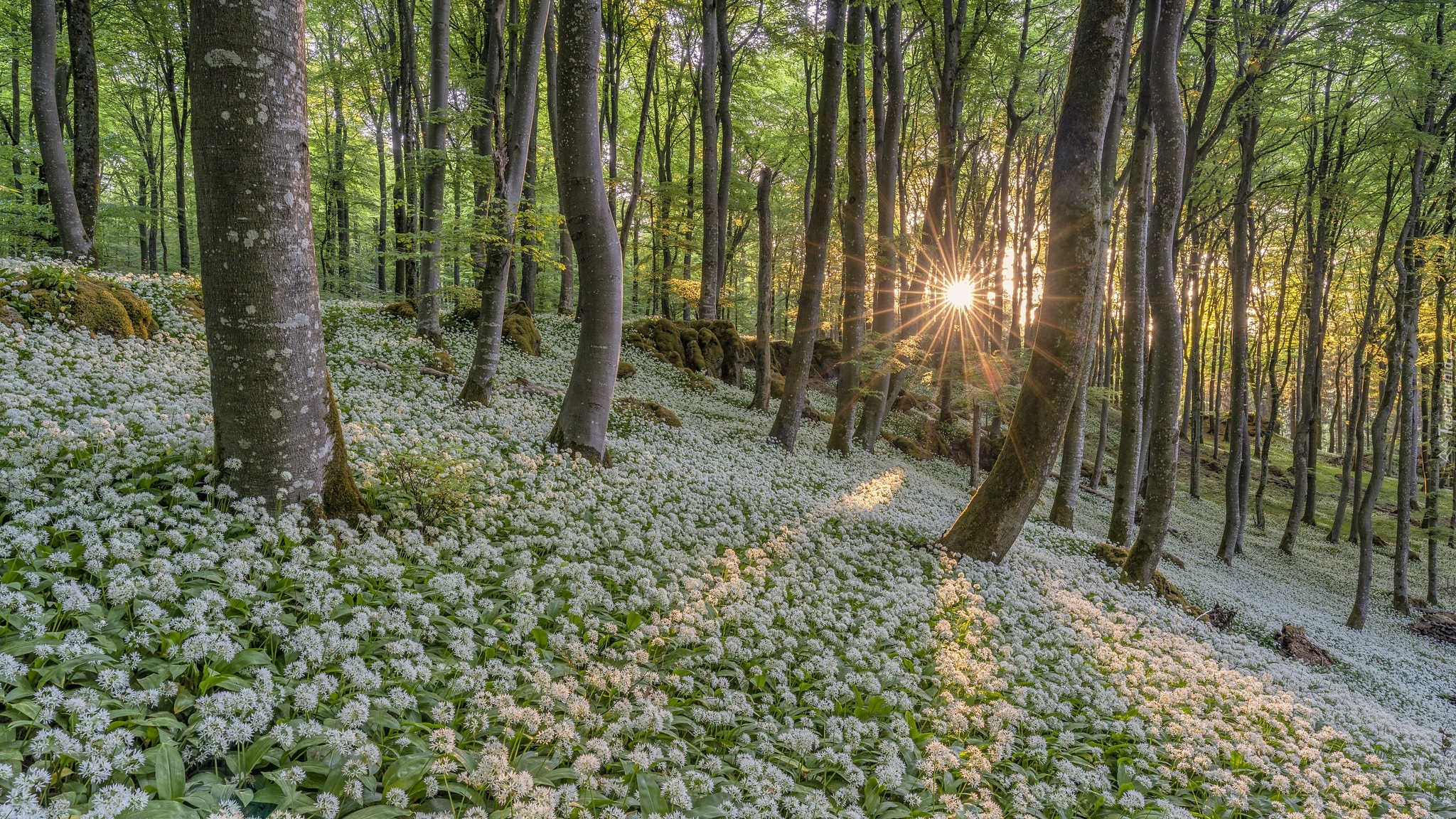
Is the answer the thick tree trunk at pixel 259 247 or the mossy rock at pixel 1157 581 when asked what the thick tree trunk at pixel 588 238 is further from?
the mossy rock at pixel 1157 581

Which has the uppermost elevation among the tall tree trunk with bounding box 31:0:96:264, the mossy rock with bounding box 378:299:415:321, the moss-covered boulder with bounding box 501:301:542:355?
the tall tree trunk with bounding box 31:0:96:264

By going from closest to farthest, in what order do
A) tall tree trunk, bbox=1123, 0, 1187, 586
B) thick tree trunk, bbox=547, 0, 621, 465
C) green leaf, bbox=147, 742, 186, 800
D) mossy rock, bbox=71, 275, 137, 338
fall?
green leaf, bbox=147, 742, 186, 800, thick tree trunk, bbox=547, 0, 621, 465, mossy rock, bbox=71, 275, 137, 338, tall tree trunk, bbox=1123, 0, 1187, 586

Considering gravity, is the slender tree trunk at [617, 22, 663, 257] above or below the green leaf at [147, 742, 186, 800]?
above

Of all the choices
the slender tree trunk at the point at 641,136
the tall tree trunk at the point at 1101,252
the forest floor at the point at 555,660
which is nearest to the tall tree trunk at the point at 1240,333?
the tall tree trunk at the point at 1101,252

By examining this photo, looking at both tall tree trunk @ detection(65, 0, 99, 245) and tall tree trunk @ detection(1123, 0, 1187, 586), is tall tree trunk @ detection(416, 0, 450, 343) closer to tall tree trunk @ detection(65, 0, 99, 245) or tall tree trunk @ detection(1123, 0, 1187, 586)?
tall tree trunk @ detection(65, 0, 99, 245)

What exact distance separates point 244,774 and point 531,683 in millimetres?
1311

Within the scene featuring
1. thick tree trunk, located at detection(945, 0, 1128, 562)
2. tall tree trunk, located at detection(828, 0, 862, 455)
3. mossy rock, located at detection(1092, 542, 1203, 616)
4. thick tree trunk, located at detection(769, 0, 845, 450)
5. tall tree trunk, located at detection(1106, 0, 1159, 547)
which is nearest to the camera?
thick tree trunk, located at detection(945, 0, 1128, 562)

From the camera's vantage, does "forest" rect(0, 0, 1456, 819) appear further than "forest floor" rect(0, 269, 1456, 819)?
Yes

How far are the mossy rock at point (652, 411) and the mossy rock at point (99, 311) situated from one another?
297 inches

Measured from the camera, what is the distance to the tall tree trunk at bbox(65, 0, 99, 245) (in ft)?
39.2

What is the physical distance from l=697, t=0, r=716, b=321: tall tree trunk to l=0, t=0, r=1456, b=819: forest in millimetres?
194

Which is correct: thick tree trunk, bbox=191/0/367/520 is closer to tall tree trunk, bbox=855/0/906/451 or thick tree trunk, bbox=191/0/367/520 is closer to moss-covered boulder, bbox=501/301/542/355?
tall tree trunk, bbox=855/0/906/451

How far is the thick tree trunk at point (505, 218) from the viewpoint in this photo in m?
9.70

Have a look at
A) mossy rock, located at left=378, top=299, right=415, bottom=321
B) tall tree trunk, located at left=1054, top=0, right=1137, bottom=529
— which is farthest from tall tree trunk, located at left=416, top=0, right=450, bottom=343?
tall tree trunk, located at left=1054, top=0, right=1137, bottom=529
